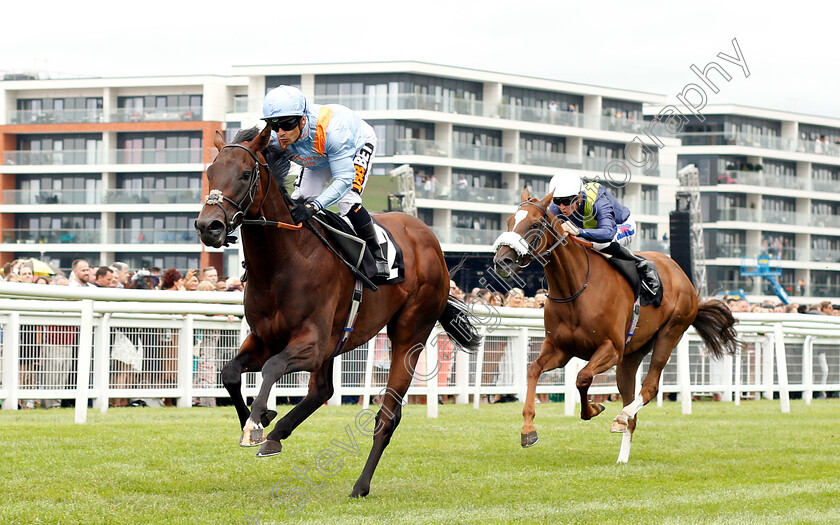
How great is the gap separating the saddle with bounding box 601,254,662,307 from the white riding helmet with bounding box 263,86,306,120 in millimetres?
3380

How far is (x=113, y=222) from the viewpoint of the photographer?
171 ft

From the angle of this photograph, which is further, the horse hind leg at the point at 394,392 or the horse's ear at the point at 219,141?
the horse hind leg at the point at 394,392

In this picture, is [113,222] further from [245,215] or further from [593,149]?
[245,215]

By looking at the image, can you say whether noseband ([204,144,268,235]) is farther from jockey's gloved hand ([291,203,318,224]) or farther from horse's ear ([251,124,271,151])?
jockey's gloved hand ([291,203,318,224])

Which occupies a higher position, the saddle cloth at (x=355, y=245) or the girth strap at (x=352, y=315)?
the saddle cloth at (x=355, y=245)

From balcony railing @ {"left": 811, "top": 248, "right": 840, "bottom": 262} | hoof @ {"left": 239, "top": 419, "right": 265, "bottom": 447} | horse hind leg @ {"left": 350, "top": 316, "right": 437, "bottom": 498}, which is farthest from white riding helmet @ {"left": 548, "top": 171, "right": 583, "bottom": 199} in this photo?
balcony railing @ {"left": 811, "top": 248, "right": 840, "bottom": 262}

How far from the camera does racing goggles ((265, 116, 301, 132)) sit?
561cm

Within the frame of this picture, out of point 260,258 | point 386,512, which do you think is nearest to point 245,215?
point 260,258

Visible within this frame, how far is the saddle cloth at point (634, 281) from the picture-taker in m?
8.23

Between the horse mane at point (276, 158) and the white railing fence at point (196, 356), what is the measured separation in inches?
126

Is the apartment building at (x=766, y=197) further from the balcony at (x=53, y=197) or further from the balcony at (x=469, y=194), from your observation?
the balcony at (x=53, y=197)

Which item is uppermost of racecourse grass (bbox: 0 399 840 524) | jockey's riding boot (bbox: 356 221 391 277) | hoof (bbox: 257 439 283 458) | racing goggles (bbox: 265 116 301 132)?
racing goggles (bbox: 265 116 301 132)

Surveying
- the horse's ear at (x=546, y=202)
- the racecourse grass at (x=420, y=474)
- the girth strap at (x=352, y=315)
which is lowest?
the racecourse grass at (x=420, y=474)

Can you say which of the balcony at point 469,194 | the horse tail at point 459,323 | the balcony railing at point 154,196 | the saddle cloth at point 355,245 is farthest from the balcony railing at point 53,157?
the saddle cloth at point 355,245
